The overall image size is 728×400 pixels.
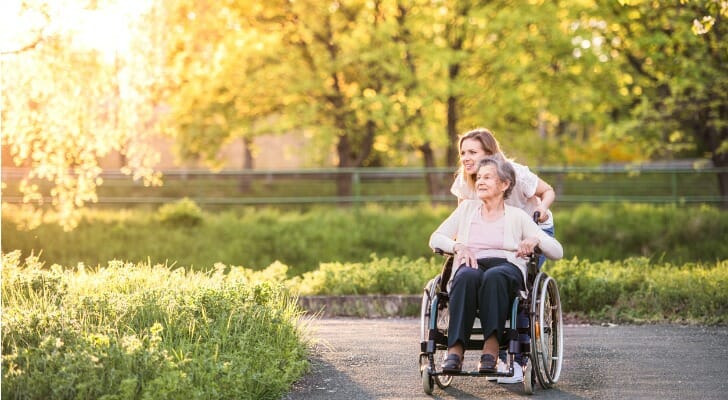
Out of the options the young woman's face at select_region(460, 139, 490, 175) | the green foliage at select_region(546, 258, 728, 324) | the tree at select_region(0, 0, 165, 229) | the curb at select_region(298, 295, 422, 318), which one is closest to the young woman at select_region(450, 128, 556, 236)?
the young woman's face at select_region(460, 139, 490, 175)

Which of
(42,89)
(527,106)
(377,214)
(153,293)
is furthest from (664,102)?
(153,293)

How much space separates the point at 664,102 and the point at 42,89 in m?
11.4

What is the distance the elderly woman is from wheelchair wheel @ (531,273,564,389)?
0.14m

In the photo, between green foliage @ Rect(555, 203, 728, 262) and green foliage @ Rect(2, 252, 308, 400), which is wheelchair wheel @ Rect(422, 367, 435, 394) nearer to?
green foliage @ Rect(2, 252, 308, 400)

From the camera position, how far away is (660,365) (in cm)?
715

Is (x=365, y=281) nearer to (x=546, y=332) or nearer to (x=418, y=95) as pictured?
(x=546, y=332)

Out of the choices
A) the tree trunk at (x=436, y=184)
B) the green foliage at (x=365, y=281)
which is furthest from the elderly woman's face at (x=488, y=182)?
the tree trunk at (x=436, y=184)

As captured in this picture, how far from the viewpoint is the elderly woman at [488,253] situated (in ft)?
19.7

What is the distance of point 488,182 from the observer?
6.51 meters

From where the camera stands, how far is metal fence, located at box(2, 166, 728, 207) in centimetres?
2073

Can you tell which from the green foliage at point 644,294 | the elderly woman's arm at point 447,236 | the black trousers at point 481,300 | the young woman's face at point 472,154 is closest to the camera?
the black trousers at point 481,300

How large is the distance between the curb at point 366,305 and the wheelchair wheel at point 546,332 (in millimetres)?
4472

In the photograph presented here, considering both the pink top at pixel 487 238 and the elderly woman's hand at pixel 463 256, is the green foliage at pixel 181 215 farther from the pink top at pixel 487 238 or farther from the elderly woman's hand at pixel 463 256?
the elderly woman's hand at pixel 463 256

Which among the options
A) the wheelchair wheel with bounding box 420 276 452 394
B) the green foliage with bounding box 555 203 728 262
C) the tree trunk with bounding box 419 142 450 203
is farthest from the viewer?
the tree trunk with bounding box 419 142 450 203
